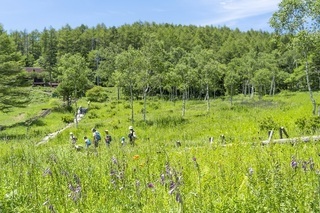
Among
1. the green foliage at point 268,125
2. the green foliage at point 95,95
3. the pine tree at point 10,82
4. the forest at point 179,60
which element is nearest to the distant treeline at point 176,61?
the forest at point 179,60

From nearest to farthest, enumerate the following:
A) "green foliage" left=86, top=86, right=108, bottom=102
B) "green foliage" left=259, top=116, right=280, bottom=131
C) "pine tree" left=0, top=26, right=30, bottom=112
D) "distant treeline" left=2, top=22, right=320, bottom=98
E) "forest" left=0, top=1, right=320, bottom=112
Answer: "green foliage" left=259, top=116, right=280, bottom=131 < "forest" left=0, top=1, right=320, bottom=112 < "pine tree" left=0, top=26, right=30, bottom=112 < "distant treeline" left=2, top=22, right=320, bottom=98 < "green foliage" left=86, top=86, right=108, bottom=102

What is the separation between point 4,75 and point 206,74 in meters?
28.5

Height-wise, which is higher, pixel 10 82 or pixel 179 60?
pixel 179 60

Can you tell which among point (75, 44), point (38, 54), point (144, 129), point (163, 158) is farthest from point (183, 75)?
point (38, 54)

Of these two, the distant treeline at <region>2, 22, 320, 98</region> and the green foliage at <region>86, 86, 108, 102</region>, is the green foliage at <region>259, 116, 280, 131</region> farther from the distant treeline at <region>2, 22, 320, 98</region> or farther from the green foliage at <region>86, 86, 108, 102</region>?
the green foliage at <region>86, 86, 108, 102</region>

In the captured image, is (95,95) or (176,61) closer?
(95,95)

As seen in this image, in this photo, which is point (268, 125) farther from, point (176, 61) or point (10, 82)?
point (176, 61)

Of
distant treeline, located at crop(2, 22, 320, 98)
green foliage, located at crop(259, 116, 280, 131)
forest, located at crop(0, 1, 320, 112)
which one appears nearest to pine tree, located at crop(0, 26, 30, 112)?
forest, located at crop(0, 1, 320, 112)

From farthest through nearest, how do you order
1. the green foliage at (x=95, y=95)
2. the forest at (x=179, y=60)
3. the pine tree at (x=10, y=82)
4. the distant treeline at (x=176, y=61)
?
the green foliage at (x=95, y=95), the distant treeline at (x=176, y=61), the pine tree at (x=10, y=82), the forest at (x=179, y=60)

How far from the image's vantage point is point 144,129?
1373 inches

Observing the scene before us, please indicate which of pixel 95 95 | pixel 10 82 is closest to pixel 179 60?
pixel 95 95

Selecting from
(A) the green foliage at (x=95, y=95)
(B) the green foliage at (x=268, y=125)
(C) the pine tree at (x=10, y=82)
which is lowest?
(B) the green foliage at (x=268, y=125)

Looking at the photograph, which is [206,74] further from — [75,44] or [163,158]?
[75,44]

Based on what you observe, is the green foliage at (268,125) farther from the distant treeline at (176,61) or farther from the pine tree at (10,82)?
the pine tree at (10,82)
